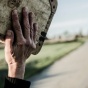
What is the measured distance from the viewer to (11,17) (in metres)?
1.95

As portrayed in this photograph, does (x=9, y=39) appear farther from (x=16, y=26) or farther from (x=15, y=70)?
(x=15, y=70)

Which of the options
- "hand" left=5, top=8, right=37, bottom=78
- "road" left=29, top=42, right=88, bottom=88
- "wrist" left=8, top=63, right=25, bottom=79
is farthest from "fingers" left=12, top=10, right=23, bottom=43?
"road" left=29, top=42, right=88, bottom=88

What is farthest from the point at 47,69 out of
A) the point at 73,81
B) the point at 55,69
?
the point at 73,81

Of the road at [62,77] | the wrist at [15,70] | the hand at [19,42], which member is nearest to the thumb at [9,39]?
the hand at [19,42]

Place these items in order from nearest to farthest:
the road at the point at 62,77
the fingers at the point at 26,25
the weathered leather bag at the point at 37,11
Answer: the weathered leather bag at the point at 37,11
the fingers at the point at 26,25
the road at the point at 62,77

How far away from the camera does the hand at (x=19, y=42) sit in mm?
1971

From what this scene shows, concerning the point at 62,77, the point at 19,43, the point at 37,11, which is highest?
the point at 37,11

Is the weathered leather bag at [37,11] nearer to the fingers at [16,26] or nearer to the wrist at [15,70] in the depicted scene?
the fingers at [16,26]

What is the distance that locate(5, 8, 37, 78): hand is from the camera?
197cm

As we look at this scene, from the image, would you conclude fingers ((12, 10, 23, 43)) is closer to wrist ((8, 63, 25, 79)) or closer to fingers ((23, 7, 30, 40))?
fingers ((23, 7, 30, 40))

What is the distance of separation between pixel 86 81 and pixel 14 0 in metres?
10.1

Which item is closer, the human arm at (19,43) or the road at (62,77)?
the human arm at (19,43)

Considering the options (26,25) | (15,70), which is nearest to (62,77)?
(15,70)

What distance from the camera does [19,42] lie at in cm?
200
